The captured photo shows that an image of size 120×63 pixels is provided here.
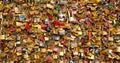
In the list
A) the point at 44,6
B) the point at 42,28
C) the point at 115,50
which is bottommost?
the point at 115,50

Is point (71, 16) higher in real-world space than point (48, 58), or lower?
higher

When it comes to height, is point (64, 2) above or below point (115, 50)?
above

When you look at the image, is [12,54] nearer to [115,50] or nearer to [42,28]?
[42,28]

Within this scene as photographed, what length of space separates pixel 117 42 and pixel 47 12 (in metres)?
1.02

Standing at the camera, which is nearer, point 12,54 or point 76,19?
point 12,54

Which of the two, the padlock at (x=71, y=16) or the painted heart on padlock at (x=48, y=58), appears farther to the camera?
the padlock at (x=71, y=16)

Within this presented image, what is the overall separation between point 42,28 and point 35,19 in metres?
0.15

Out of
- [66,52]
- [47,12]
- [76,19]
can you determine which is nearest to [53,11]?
[47,12]

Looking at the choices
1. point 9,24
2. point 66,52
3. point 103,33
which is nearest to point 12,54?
point 9,24

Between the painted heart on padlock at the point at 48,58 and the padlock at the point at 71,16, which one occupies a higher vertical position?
the padlock at the point at 71,16

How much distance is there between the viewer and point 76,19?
3945 millimetres

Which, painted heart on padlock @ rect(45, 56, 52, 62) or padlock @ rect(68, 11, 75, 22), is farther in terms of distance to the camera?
padlock @ rect(68, 11, 75, 22)

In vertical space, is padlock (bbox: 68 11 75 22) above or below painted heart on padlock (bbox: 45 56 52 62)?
above

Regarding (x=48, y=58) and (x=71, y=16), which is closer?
(x=48, y=58)
